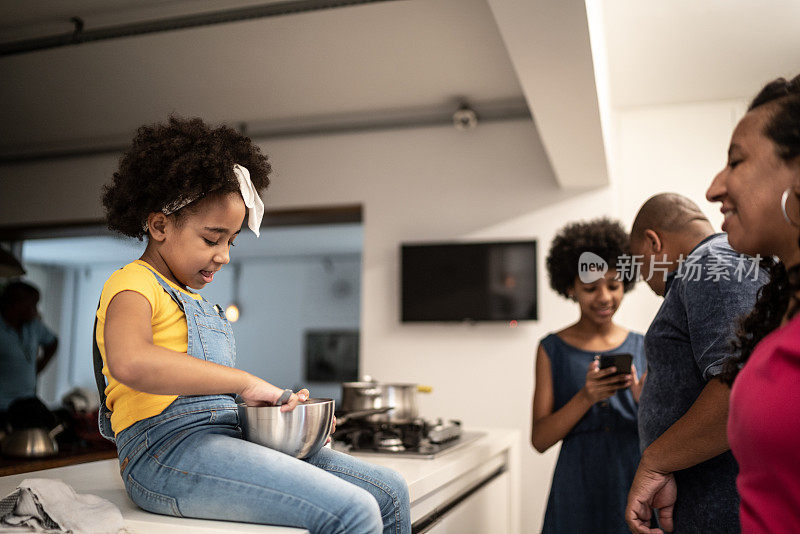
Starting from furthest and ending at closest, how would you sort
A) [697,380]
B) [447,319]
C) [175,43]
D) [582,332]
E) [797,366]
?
[447,319]
[175,43]
[582,332]
[697,380]
[797,366]

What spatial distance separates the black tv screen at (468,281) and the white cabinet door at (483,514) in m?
1.21

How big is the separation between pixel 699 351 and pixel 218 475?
2.72 ft

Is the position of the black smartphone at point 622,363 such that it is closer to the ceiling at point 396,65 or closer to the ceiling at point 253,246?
the ceiling at point 396,65

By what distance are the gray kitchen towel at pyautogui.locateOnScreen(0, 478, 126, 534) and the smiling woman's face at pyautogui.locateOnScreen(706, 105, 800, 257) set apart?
0.96m

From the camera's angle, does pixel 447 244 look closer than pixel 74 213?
Yes

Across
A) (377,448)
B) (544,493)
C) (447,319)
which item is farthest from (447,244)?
(377,448)

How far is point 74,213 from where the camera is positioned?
14.8 ft

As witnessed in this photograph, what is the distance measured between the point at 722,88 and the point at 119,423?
3370 millimetres

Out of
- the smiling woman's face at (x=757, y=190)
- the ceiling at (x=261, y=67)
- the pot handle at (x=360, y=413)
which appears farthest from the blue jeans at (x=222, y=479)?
the ceiling at (x=261, y=67)

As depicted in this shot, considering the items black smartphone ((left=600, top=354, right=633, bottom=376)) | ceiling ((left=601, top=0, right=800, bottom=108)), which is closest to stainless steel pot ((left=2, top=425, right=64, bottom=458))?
black smartphone ((left=600, top=354, right=633, bottom=376))

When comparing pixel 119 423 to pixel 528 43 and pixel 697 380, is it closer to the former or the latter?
pixel 697 380

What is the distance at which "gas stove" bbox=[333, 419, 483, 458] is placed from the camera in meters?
1.89

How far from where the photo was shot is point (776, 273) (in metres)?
0.97

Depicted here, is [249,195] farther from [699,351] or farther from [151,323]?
[699,351]
